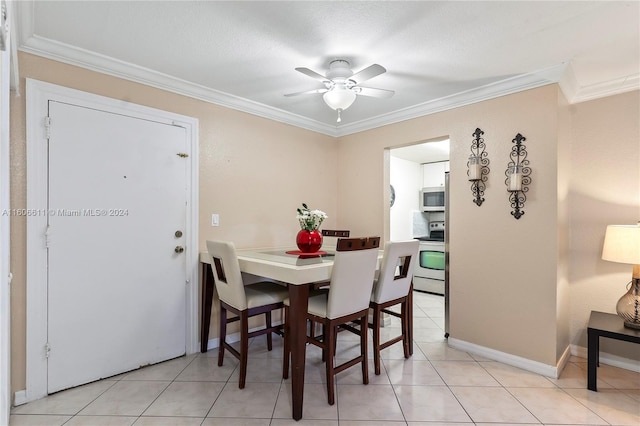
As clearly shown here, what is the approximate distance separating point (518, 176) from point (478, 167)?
313 mm

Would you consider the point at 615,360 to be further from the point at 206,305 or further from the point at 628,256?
the point at 206,305

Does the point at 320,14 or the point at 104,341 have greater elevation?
the point at 320,14

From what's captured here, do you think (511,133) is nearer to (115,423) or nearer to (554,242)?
(554,242)

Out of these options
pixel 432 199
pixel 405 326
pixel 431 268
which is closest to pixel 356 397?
pixel 405 326

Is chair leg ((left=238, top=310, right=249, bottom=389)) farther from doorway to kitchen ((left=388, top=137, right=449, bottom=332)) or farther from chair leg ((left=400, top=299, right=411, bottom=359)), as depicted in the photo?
doorway to kitchen ((left=388, top=137, right=449, bottom=332))

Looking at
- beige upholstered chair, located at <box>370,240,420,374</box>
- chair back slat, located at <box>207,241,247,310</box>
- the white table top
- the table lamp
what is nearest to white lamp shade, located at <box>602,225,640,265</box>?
the table lamp

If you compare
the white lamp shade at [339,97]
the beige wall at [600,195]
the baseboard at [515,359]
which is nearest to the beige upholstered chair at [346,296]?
the white lamp shade at [339,97]

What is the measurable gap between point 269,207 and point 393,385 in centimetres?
198

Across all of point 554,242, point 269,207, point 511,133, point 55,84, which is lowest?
point 554,242

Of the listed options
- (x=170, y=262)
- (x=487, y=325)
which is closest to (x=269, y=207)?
(x=170, y=262)

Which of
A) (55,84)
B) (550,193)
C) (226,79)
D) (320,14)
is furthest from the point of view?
(226,79)

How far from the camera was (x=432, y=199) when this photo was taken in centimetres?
552

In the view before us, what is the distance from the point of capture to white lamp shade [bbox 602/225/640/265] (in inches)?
87.0

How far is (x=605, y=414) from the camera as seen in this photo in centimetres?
196
